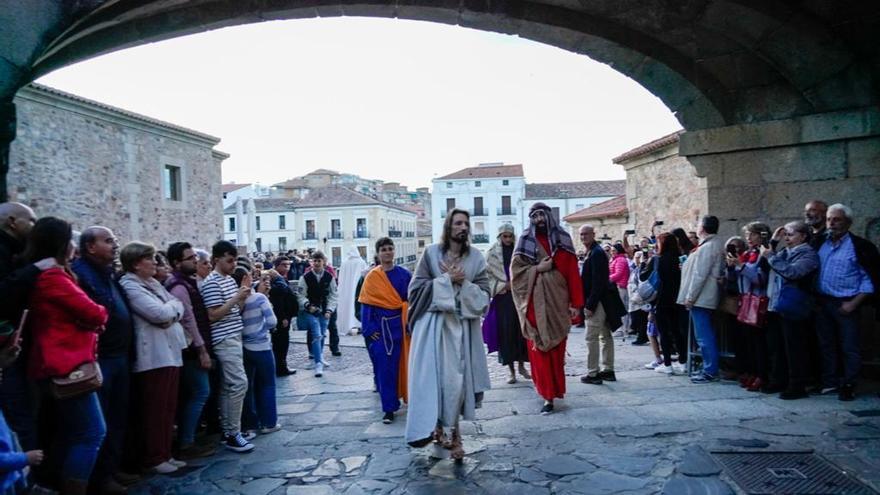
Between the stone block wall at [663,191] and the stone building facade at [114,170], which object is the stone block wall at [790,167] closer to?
the stone block wall at [663,191]

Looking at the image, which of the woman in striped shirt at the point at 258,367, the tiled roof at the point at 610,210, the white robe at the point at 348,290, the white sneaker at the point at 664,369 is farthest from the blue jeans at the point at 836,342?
the tiled roof at the point at 610,210

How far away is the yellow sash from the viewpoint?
4.91 m

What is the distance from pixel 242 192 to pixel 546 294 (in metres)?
54.1

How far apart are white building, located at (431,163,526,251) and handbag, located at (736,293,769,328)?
155ft

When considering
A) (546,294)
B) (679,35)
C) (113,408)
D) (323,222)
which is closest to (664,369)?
(546,294)

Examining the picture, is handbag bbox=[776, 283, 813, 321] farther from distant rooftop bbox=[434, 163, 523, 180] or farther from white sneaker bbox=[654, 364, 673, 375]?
distant rooftop bbox=[434, 163, 523, 180]

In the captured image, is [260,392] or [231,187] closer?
[260,392]

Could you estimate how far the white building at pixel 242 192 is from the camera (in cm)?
5238

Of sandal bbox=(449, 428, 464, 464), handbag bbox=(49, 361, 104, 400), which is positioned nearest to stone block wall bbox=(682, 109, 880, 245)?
sandal bbox=(449, 428, 464, 464)

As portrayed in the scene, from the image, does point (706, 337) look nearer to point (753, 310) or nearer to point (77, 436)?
point (753, 310)

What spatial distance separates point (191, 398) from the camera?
4.09 meters

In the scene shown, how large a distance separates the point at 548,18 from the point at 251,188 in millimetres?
54610

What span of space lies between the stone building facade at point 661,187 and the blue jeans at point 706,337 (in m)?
7.27

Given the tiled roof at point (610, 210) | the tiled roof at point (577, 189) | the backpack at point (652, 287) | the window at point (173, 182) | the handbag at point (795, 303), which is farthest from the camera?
the tiled roof at point (577, 189)
